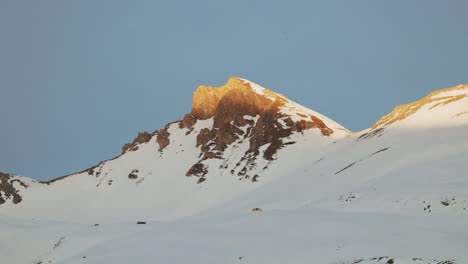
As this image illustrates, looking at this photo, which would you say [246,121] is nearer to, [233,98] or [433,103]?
[233,98]

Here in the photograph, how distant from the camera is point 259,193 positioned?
228 feet

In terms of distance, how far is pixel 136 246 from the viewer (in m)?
26.8

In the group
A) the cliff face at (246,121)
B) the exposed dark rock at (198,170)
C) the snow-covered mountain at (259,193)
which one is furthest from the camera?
the cliff face at (246,121)

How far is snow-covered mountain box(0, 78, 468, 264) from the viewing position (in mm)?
23828

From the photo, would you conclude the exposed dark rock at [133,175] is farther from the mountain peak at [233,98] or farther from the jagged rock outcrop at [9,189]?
the mountain peak at [233,98]

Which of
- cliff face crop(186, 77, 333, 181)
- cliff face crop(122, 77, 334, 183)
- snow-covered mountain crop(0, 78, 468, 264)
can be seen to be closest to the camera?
snow-covered mountain crop(0, 78, 468, 264)

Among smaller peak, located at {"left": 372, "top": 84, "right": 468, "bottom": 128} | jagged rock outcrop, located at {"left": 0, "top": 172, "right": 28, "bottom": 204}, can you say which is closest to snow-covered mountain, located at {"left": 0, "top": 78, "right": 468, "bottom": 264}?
jagged rock outcrop, located at {"left": 0, "top": 172, "right": 28, "bottom": 204}

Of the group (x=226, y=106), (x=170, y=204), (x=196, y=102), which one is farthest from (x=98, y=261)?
(x=196, y=102)

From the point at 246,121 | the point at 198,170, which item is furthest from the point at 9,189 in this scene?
the point at 246,121

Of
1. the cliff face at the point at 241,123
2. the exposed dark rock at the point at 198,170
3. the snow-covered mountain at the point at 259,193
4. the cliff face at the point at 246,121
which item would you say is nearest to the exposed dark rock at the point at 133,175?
the snow-covered mountain at the point at 259,193

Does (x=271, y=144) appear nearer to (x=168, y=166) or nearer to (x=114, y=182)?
(x=168, y=166)

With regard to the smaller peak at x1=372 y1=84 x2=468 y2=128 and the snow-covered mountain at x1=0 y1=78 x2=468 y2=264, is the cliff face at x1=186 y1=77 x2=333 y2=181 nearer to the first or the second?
the snow-covered mountain at x1=0 y1=78 x2=468 y2=264

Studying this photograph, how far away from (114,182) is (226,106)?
100ft

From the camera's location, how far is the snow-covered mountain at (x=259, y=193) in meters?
23.8
